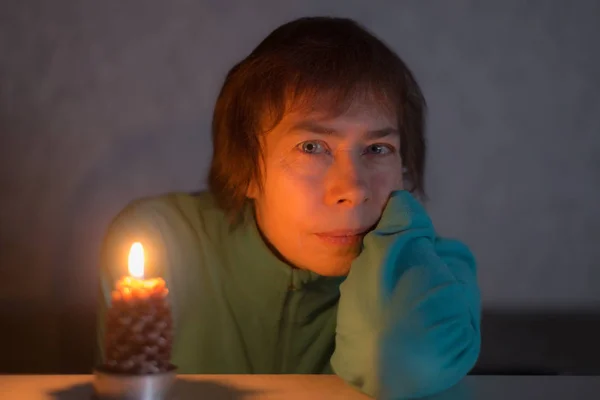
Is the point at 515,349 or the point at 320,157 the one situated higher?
the point at 320,157

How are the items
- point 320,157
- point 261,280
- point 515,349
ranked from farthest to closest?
1. point 515,349
2. point 261,280
3. point 320,157

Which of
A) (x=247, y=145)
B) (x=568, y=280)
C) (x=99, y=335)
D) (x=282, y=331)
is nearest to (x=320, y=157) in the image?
(x=247, y=145)

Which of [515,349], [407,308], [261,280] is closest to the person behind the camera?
[407,308]

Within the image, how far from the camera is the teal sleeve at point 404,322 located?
0.64 m

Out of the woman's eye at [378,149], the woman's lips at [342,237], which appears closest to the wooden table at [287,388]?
the woman's lips at [342,237]

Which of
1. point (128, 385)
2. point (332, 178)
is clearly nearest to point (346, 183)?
point (332, 178)

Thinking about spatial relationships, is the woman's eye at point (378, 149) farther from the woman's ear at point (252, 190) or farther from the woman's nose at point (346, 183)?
the woman's ear at point (252, 190)

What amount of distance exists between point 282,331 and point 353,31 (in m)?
0.39

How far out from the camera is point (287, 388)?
25.8 inches

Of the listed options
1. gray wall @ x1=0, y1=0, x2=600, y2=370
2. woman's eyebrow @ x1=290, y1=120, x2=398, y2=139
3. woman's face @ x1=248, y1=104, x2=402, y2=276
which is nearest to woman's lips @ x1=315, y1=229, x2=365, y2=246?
woman's face @ x1=248, y1=104, x2=402, y2=276

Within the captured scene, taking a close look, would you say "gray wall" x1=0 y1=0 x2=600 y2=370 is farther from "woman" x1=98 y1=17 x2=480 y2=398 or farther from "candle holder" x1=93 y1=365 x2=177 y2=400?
"candle holder" x1=93 y1=365 x2=177 y2=400

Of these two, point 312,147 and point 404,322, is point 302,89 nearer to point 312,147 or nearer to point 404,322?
point 312,147

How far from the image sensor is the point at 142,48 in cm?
96

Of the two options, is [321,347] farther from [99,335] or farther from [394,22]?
[394,22]
